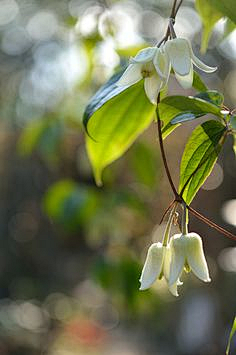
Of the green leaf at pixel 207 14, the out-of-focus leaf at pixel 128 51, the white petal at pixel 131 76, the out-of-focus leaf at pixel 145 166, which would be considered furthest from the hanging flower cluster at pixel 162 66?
the out-of-focus leaf at pixel 145 166

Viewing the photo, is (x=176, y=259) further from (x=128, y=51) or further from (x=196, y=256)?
(x=128, y=51)

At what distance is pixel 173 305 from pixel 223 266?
5.11 feet

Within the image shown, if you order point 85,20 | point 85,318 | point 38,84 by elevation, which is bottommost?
point 85,318

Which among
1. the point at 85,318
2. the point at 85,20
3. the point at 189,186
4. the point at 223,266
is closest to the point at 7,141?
the point at 85,318

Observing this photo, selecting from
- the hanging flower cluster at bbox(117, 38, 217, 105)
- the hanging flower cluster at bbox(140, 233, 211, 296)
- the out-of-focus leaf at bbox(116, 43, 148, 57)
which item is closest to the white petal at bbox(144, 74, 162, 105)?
the hanging flower cluster at bbox(117, 38, 217, 105)

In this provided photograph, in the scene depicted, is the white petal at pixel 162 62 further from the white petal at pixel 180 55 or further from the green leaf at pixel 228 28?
the green leaf at pixel 228 28

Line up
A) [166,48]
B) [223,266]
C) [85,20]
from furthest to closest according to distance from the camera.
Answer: [223,266], [85,20], [166,48]

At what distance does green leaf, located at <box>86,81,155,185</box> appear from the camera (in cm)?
60

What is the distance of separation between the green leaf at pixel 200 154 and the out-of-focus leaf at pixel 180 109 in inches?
0.5

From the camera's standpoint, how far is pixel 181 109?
0.54 metres

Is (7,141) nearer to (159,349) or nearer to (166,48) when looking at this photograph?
(159,349)

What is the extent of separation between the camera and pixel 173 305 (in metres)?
3.82

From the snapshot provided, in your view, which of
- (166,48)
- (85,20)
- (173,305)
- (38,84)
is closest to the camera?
(166,48)

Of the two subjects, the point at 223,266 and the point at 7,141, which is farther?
the point at 7,141
